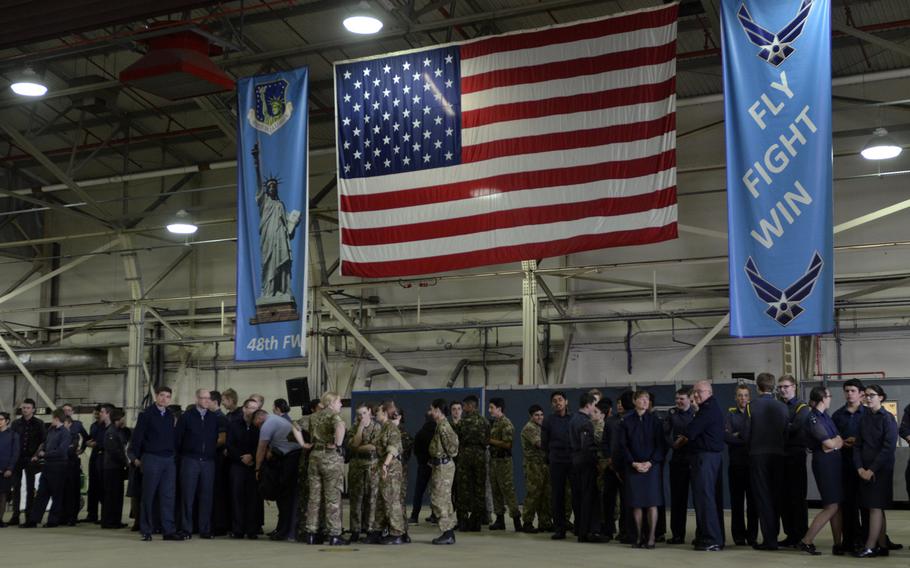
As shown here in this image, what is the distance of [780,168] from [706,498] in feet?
→ 10.1

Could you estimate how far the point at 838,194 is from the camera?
18891 millimetres

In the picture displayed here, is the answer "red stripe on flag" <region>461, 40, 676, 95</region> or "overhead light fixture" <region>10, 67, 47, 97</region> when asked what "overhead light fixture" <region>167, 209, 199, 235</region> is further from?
"red stripe on flag" <region>461, 40, 676, 95</region>

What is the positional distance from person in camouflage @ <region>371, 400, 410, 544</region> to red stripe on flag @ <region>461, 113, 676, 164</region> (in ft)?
10.6

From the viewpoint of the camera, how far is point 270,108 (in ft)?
41.2

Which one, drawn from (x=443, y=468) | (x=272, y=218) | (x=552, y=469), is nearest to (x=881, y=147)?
(x=552, y=469)

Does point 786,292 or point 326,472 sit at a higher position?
point 786,292

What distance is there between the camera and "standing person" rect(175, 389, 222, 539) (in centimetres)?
1135

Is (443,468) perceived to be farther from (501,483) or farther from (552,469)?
(501,483)

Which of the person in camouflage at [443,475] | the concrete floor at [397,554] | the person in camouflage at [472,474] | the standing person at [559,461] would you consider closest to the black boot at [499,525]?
the person in camouflage at [472,474]

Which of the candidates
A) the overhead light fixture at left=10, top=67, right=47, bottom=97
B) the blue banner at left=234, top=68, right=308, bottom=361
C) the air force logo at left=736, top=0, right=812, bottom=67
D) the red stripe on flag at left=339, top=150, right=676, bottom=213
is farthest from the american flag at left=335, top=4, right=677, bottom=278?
the overhead light fixture at left=10, top=67, right=47, bottom=97

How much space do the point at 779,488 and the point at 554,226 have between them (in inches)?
138

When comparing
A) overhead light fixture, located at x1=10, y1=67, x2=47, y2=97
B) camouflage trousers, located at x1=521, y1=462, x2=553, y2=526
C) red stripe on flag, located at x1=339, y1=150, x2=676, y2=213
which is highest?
overhead light fixture, located at x1=10, y1=67, x2=47, y2=97

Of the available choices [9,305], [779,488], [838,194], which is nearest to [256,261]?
[779,488]

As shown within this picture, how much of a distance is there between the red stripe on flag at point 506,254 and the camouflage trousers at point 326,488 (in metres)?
2.49
